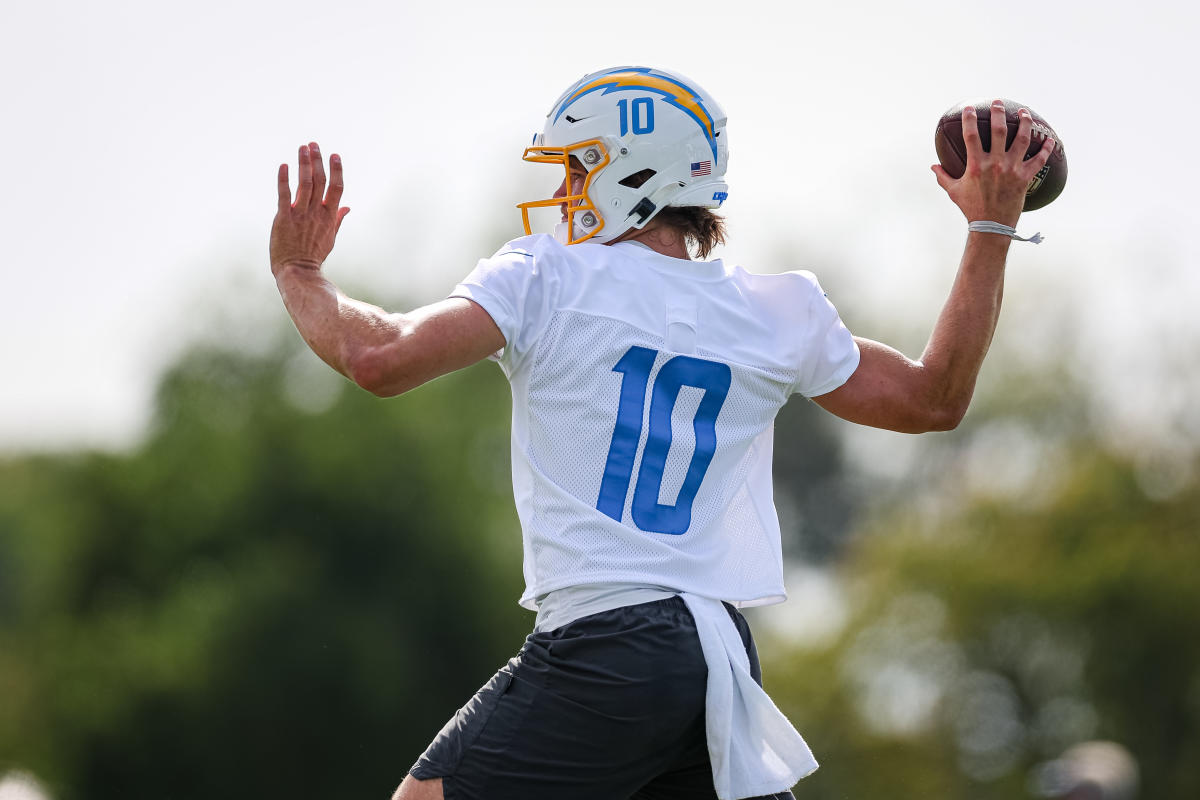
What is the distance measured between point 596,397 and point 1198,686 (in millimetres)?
30271

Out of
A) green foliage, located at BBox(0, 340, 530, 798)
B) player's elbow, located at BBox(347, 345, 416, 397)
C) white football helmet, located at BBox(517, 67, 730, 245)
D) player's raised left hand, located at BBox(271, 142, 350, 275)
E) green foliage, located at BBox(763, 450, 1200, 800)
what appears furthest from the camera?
green foliage, located at BBox(0, 340, 530, 798)

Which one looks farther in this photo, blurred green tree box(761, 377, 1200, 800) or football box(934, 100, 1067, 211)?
blurred green tree box(761, 377, 1200, 800)

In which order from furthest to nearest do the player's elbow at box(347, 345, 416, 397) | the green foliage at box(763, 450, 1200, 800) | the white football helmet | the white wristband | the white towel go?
the green foliage at box(763, 450, 1200, 800), the white wristband, the white football helmet, the white towel, the player's elbow at box(347, 345, 416, 397)

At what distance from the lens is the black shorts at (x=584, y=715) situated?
4070 millimetres

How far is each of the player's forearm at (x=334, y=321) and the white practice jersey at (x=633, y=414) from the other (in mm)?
245

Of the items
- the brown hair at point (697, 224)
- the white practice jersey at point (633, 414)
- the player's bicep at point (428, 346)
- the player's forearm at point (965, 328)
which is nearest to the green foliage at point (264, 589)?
the brown hair at point (697, 224)

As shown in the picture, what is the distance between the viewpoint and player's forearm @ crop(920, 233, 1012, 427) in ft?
15.7

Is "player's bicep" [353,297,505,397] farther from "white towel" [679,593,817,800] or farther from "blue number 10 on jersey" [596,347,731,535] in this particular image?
"white towel" [679,593,817,800]

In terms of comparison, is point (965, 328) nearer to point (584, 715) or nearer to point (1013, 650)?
point (584, 715)

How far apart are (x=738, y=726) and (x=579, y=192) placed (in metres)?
1.70

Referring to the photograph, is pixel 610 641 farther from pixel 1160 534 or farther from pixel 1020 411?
pixel 1020 411

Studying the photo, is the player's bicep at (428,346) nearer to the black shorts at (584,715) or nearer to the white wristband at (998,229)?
the black shorts at (584,715)

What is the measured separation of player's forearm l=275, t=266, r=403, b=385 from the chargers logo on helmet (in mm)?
1026

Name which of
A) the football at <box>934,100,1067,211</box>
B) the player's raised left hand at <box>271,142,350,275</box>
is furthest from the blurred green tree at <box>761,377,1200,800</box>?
the player's raised left hand at <box>271,142,350,275</box>
